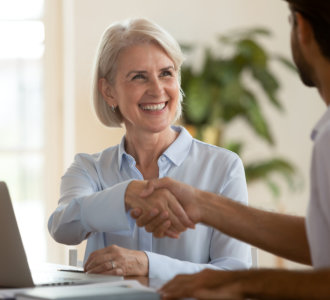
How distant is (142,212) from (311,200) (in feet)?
2.81

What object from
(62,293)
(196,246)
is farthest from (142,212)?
(62,293)

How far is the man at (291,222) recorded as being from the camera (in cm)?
115

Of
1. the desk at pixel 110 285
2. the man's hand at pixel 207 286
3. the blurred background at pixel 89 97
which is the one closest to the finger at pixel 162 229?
the desk at pixel 110 285

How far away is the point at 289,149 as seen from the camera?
5.75 m

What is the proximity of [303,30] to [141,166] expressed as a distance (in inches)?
47.5

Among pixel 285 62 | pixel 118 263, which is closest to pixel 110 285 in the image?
pixel 118 263

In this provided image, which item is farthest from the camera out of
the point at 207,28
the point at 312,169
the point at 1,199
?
the point at 207,28

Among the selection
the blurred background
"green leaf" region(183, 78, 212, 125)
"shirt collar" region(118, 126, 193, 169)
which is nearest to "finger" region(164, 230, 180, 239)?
"shirt collar" region(118, 126, 193, 169)

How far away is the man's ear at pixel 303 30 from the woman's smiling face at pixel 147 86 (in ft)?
3.63

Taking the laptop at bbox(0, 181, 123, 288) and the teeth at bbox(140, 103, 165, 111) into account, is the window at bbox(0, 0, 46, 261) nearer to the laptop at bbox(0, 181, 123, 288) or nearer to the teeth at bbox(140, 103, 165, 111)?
the teeth at bbox(140, 103, 165, 111)

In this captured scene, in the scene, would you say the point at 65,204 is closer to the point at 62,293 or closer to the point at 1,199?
the point at 1,199

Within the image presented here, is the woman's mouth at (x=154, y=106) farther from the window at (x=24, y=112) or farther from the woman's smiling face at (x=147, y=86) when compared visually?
the window at (x=24, y=112)

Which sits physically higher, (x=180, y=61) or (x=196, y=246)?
(x=180, y=61)

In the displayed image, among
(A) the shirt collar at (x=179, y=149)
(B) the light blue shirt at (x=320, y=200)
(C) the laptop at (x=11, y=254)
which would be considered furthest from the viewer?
(A) the shirt collar at (x=179, y=149)
